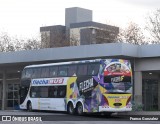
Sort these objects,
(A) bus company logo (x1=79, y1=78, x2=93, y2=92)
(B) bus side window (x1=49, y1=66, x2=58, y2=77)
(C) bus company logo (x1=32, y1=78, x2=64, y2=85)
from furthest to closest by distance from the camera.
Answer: (B) bus side window (x1=49, y1=66, x2=58, y2=77) < (C) bus company logo (x1=32, y1=78, x2=64, y2=85) < (A) bus company logo (x1=79, y1=78, x2=93, y2=92)

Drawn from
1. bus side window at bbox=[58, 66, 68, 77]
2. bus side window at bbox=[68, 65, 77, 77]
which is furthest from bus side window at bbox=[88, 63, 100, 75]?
bus side window at bbox=[58, 66, 68, 77]

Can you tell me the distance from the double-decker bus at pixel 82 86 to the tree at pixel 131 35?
2659 centimetres

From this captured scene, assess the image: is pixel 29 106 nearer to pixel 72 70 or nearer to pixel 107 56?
pixel 72 70

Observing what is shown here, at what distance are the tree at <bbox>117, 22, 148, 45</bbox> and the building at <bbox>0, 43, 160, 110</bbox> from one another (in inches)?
713

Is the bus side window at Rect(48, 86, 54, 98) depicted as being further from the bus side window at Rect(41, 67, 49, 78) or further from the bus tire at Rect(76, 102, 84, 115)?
the bus tire at Rect(76, 102, 84, 115)

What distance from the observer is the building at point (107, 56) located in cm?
3575

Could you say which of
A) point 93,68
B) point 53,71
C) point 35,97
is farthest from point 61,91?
point 93,68

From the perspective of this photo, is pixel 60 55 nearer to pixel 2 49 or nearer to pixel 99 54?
pixel 99 54

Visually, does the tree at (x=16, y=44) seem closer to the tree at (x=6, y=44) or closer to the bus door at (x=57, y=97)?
the tree at (x=6, y=44)

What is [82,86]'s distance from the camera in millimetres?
31297

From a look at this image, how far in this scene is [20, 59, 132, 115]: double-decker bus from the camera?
2969 cm

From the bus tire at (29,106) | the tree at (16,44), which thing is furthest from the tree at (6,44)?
the bus tire at (29,106)

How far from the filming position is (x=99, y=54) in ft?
119

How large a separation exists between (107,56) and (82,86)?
5.46 metres
